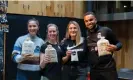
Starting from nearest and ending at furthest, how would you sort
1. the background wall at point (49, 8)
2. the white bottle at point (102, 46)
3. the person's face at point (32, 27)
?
the white bottle at point (102, 46) → the person's face at point (32, 27) → the background wall at point (49, 8)

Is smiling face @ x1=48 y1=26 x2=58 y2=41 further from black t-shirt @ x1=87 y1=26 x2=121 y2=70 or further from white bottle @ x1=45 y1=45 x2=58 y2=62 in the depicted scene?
black t-shirt @ x1=87 y1=26 x2=121 y2=70

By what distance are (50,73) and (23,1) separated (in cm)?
235

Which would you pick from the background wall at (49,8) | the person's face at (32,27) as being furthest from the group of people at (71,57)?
the background wall at (49,8)

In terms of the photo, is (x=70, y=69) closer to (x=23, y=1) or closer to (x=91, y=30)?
(x=91, y=30)

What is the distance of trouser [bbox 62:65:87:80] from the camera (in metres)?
2.86

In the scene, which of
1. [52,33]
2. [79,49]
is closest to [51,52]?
[52,33]

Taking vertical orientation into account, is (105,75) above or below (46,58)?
→ below

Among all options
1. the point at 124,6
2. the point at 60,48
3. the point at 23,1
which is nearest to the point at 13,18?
the point at 23,1

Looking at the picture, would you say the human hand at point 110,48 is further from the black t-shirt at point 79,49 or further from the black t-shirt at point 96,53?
the black t-shirt at point 79,49

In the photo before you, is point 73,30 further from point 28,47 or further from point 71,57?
point 28,47

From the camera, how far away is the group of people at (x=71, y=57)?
8.98 ft

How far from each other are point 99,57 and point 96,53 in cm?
6

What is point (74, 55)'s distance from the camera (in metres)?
2.78

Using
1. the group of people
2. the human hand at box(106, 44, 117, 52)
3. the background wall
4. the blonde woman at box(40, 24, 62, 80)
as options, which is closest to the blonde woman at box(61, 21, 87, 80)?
the group of people
